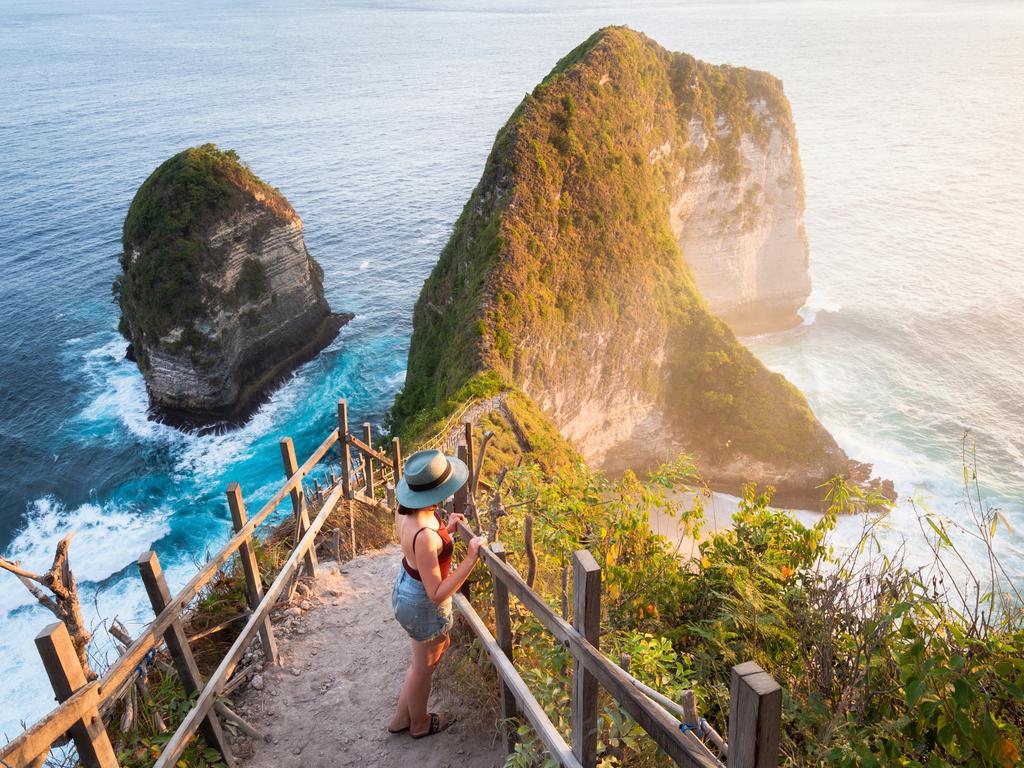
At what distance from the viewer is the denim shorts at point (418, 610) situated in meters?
4.78

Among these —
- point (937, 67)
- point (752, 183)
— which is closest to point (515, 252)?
point (752, 183)

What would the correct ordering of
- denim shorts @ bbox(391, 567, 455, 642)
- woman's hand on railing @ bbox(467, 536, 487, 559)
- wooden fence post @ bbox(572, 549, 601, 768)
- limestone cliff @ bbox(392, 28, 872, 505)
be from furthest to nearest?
limestone cliff @ bbox(392, 28, 872, 505) < denim shorts @ bbox(391, 567, 455, 642) < woman's hand on railing @ bbox(467, 536, 487, 559) < wooden fence post @ bbox(572, 549, 601, 768)

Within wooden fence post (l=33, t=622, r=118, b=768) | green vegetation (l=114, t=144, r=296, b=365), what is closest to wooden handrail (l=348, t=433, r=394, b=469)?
wooden fence post (l=33, t=622, r=118, b=768)

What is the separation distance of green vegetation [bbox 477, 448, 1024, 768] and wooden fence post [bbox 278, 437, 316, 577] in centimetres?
242

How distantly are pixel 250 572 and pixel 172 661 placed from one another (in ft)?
3.10

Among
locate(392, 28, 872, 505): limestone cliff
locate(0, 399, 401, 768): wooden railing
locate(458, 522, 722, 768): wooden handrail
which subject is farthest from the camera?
locate(392, 28, 872, 505): limestone cliff

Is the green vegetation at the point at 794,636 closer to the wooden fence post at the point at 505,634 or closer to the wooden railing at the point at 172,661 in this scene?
the wooden fence post at the point at 505,634

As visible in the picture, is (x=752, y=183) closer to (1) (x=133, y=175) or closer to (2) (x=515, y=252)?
(2) (x=515, y=252)

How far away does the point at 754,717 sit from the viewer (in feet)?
7.76

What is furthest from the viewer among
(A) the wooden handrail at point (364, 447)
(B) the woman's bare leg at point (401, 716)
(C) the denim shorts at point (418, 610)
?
(A) the wooden handrail at point (364, 447)

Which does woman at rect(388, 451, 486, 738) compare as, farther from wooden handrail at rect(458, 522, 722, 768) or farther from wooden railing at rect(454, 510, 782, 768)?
wooden handrail at rect(458, 522, 722, 768)

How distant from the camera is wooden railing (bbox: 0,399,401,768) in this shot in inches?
139

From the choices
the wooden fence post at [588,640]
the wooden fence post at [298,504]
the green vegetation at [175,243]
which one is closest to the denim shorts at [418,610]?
the wooden fence post at [588,640]

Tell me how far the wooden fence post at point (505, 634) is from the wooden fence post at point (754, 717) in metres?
2.25
